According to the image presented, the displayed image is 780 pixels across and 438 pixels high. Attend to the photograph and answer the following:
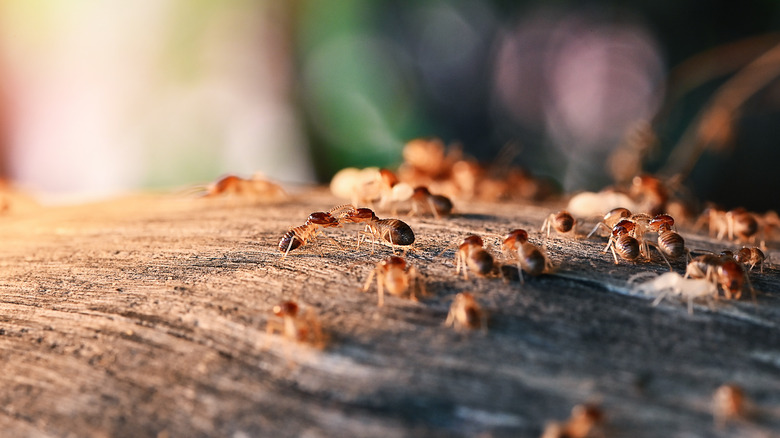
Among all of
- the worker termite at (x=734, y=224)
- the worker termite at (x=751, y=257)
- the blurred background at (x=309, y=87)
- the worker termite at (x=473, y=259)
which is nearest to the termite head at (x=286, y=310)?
the worker termite at (x=473, y=259)

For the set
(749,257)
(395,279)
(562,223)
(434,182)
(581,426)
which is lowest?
(581,426)

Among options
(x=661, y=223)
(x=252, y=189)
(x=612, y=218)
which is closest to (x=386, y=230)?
(x=612, y=218)

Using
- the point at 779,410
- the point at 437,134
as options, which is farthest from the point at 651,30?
the point at 779,410

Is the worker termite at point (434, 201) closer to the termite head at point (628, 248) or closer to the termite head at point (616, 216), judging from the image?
the termite head at point (616, 216)

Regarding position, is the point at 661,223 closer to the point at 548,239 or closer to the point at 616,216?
the point at 616,216

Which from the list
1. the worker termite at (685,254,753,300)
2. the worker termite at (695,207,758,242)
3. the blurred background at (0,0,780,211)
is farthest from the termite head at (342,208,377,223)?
the blurred background at (0,0,780,211)

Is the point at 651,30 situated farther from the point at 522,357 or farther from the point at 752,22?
the point at 522,357
